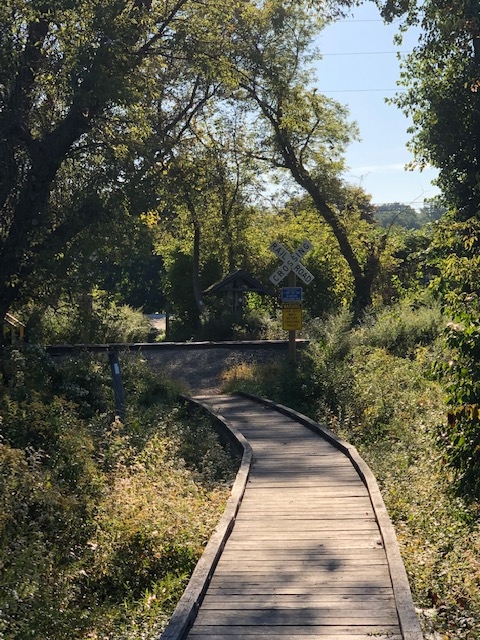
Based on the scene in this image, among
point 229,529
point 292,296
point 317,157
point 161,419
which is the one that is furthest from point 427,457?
point 317,157

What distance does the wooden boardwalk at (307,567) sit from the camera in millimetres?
5562

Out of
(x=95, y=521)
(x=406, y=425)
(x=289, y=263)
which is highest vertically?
(x=289, y=263)

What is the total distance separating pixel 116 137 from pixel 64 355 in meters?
6.04

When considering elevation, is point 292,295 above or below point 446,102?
below

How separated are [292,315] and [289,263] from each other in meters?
1.23

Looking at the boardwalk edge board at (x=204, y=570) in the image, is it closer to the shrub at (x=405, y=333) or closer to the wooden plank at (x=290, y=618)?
the wooden plank at (x=290, y=618)

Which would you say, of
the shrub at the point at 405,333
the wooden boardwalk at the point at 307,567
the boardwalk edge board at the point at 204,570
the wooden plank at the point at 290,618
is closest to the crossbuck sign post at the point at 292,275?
the shrub at the point at 405,333

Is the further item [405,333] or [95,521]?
[405,333]

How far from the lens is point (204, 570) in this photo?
21.2ft

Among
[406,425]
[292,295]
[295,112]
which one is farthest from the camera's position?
[295,112]

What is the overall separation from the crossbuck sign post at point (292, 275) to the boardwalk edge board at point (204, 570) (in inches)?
312

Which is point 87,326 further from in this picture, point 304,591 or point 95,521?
point 304,591

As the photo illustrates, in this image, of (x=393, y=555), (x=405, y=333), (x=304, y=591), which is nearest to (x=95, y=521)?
(x=304, y=591)

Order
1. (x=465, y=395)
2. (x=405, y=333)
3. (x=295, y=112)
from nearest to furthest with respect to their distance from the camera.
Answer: (x=465, y=395), (x=405, y=333), (x=295, y=112)
